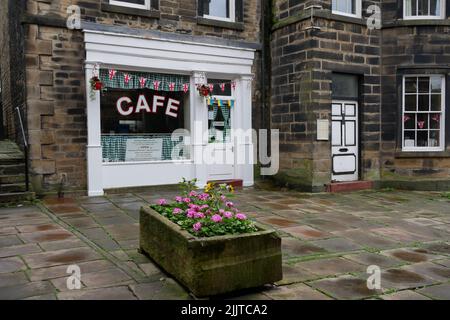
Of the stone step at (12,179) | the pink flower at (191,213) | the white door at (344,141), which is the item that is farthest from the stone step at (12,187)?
the white door at (344,141)

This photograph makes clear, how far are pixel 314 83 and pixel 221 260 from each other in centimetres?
758

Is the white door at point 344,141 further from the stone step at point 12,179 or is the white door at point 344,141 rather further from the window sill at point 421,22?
the stone step at point 12,179

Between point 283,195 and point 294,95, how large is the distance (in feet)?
8.49

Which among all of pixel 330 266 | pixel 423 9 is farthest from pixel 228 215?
pixel 423 9

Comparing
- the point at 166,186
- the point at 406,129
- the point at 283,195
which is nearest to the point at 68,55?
the point at 166,186

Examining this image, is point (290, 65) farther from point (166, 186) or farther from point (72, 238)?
point (72, 238)

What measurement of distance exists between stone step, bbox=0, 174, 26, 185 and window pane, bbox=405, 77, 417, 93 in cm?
967

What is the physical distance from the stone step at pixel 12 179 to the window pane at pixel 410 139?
9.43 meters

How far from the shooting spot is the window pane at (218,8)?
11330mm

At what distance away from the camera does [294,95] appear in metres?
11.3

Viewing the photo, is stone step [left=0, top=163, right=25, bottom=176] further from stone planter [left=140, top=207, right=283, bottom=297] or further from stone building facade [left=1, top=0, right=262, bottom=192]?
stone planter [left=140, top=207, right=283, bottom=297]

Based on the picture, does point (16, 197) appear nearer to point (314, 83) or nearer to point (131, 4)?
point (131, 4)

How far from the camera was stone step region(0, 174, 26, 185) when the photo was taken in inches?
360

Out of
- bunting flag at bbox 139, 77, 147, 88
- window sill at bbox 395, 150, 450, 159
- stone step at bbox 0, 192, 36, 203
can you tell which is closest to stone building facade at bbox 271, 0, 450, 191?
window sill at bbox 395, 150, 450, 159
